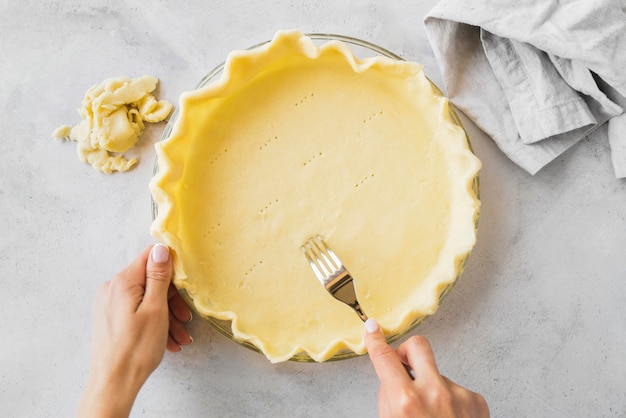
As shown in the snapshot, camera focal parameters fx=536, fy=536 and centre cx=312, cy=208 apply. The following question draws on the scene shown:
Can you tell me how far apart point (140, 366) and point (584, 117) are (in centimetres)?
137

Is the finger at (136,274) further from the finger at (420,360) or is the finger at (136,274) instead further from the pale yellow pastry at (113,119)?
the finger at (420,360)

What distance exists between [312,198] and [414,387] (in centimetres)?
55

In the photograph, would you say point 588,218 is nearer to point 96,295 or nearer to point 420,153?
point 420,153

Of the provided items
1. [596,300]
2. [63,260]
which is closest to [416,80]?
[596,300]

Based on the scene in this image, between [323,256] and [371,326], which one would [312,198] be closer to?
[323,256]

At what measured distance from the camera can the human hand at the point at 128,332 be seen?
1354mm

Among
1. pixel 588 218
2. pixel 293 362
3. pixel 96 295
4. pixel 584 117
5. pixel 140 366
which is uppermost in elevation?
pixel 96 295

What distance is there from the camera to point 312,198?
4.79 ft

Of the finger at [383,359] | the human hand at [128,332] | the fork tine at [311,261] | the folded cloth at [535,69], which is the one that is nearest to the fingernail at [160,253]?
the human hand at [128,332]

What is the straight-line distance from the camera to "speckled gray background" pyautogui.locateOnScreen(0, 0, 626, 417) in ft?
5.14

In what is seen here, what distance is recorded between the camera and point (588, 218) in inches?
62.4

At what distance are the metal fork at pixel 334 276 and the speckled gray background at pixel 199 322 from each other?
0.31 metres

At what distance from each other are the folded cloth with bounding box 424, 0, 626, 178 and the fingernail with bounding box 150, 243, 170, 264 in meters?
0.90

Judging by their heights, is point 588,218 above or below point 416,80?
below
